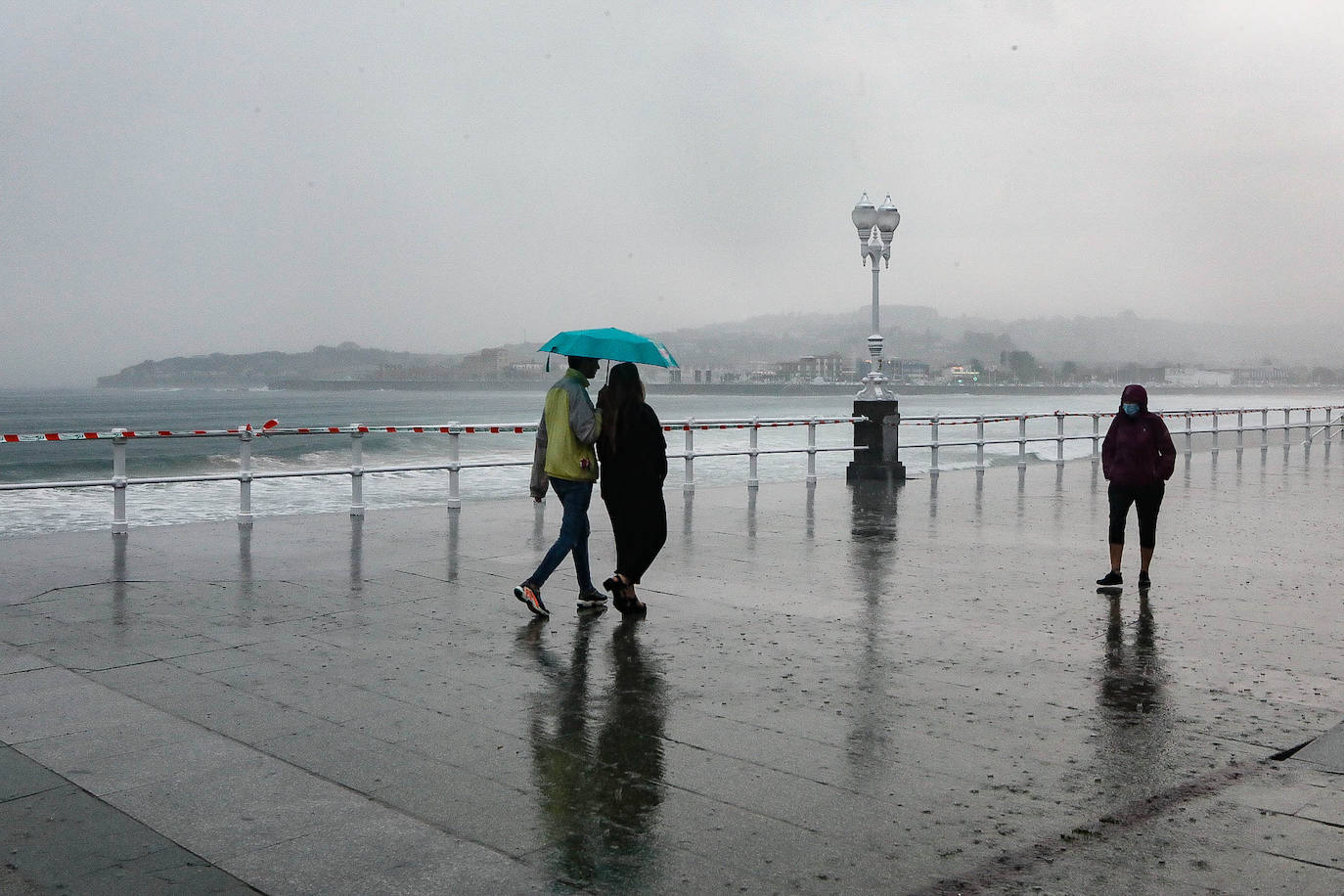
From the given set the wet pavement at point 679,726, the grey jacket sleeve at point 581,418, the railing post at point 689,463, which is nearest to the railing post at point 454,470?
the railing post at point 689,463

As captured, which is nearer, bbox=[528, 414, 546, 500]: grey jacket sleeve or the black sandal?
the black sandal

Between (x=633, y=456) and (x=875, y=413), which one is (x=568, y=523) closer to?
(x=633, y=456)

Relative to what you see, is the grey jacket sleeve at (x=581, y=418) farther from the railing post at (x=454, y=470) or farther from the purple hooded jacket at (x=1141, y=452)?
the railing post at (x=454, y=470)

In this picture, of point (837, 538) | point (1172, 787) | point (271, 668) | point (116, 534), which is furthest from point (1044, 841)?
point (116, 534)

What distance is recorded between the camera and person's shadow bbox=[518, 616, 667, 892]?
4.05 meters

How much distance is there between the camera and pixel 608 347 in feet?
27.5

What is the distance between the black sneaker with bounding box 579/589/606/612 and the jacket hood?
13.2 feet

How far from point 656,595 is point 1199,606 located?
3847 millimetres

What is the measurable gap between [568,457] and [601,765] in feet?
Result: 11.8

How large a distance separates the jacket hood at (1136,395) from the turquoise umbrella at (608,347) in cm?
340

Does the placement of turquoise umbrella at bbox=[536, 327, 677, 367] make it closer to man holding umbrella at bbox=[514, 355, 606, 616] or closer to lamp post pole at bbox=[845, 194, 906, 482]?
man holding umbrella at bbox=[514, 355, 606, 616]

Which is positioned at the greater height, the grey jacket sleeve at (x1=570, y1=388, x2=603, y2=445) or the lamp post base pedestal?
the grey jacket sleeve at (x1=570, y1=388, x2=603, y2=445)

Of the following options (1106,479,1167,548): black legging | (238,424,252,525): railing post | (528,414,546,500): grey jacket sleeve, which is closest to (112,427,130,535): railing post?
(238,424,252,525): railing post

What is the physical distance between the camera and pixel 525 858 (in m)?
4.04
